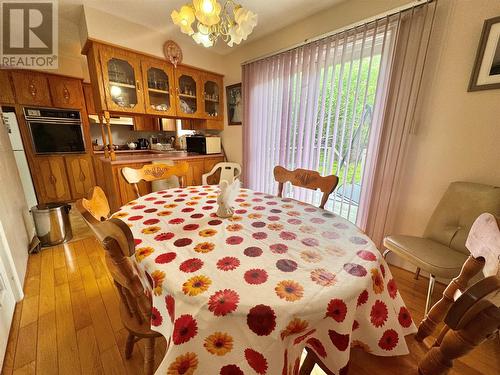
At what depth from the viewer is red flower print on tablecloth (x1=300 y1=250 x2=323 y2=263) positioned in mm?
688

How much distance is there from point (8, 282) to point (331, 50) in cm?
304

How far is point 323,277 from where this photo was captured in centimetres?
60

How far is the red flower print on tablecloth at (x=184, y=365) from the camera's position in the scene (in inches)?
18.3

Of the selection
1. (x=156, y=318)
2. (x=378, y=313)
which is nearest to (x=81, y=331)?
(x=156, y=318)

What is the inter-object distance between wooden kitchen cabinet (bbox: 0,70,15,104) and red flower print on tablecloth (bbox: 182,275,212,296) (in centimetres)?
405

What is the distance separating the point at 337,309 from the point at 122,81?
2836mm

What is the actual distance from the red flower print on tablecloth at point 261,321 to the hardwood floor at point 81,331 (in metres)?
0.45

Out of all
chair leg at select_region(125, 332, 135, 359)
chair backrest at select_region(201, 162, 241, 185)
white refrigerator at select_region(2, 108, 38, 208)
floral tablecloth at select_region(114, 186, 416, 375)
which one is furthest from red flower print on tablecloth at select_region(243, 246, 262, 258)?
white refrigerator at select_region(2, 108, 38, 208)

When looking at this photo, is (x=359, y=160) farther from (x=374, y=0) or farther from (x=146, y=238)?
(x=146, y=238)

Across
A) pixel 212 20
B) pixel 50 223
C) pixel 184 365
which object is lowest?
pixel 50 223

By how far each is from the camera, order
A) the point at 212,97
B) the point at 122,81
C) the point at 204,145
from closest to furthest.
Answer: the point at 122,81 → the point at 204,145 → the point at 212,97

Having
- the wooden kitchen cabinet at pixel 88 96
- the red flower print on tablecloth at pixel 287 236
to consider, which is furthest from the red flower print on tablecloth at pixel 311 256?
the wooden kitchen cabinet at pixel 88 96

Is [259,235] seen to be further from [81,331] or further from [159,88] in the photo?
[159,88]

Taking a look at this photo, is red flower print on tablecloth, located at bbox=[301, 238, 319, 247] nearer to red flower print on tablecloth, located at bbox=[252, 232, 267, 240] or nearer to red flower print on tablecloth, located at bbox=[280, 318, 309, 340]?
red flower print on tablecloth, located at bbox=[252, 232, 267, 240]
